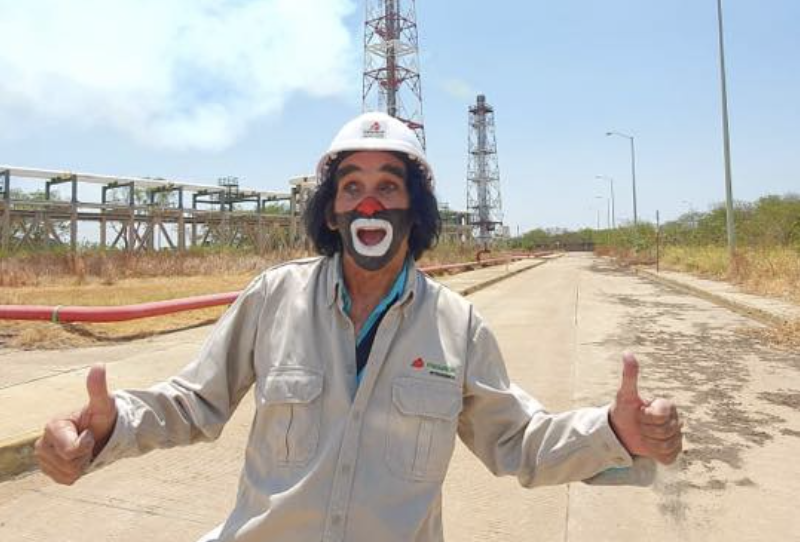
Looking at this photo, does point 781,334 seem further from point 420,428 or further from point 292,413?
point 292,413

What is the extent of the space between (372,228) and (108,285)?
1477 cm

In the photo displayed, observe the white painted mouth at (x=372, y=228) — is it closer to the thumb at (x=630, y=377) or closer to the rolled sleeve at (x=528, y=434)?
the rolled sleeve at (x=528, y=434)

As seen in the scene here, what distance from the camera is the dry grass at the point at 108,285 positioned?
24.3ft

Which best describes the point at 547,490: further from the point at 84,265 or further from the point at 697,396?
the point at 84,265

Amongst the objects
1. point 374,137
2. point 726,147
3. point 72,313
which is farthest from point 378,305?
point 726,147

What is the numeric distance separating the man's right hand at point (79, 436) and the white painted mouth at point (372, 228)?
804 mm

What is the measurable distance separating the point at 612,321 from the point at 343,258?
9623 mm

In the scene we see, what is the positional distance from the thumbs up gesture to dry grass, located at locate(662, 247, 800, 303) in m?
12.9

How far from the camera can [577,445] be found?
1.60 metres

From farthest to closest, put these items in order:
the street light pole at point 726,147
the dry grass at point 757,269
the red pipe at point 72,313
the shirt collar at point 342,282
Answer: the street light pole at point 726,147 → the dry grass at point 757,269 → the red pipe at point 72,313 → the shirt collar at point 342,282

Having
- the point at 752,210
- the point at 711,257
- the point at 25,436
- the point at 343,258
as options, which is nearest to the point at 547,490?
the point at 343,258

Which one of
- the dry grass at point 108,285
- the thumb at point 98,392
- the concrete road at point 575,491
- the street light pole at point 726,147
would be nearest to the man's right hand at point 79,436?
the thumb at point 98,392

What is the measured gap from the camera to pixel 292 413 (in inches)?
62.2

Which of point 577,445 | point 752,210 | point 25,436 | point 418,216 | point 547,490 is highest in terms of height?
point 752,210
